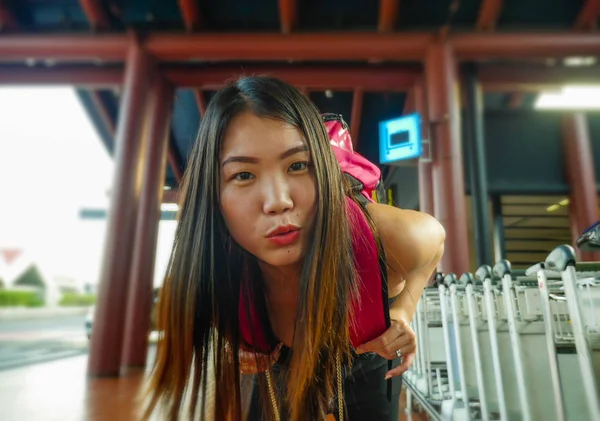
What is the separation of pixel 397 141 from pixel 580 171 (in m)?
3.81

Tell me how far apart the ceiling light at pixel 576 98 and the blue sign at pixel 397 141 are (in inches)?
134

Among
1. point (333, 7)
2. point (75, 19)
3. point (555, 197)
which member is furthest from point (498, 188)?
point (75, 19)

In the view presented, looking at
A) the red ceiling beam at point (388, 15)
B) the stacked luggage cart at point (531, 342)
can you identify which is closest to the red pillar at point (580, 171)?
the red ceiling beam at point (388, 15)

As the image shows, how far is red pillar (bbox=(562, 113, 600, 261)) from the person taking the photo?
388cm

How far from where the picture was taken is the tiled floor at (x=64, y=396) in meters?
1.96

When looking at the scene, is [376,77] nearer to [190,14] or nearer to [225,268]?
[190,14]

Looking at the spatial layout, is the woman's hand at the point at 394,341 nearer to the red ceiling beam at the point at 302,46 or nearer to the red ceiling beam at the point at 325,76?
the red ceiling beam at the point at 302,46

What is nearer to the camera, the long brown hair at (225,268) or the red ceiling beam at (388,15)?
the long brown hair at (225,268)

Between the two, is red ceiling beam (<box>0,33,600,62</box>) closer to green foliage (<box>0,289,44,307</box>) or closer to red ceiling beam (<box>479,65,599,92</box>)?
red ceiling beam (<box>479,65,599,92</box>)

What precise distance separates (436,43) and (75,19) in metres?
3.18

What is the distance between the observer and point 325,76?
12.8ft

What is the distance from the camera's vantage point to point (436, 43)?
138 inches

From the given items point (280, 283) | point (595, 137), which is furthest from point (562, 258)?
point (595, 137)

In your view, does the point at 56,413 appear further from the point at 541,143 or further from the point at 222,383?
the point at 541,143
